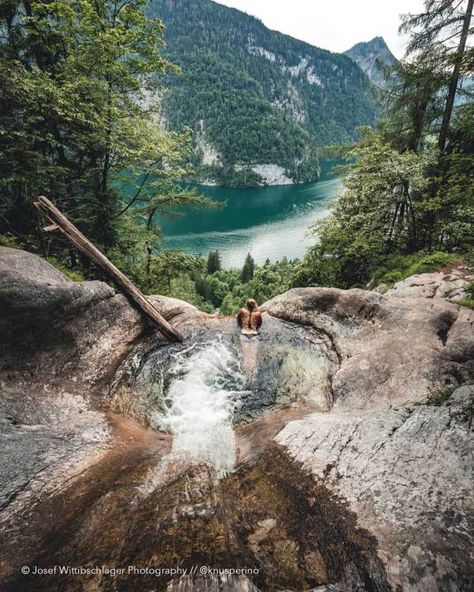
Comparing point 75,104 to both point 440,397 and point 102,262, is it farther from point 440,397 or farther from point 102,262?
point 440,397

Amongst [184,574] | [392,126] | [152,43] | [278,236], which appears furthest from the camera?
[278,236]

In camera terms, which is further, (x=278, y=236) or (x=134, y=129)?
(x=278, y=236)

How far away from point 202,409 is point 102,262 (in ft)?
16.4

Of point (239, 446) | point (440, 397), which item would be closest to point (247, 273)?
point (239, 446)

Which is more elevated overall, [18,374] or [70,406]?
[18,374]

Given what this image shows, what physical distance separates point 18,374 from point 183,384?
3.63 meters

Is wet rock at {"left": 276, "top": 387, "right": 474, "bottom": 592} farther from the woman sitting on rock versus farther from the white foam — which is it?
the woman sitting on rock

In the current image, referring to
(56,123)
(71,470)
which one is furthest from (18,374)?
Answer: (56,123)

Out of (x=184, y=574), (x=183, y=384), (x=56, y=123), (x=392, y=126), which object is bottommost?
(x=183, y=384)

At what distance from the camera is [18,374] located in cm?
655

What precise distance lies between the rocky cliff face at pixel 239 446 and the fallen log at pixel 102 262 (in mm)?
420

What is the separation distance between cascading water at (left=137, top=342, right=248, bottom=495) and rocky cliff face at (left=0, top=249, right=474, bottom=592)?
1.8 inches

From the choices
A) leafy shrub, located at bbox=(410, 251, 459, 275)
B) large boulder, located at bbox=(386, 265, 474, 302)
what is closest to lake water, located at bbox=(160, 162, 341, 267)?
leafy shrub, located at bbox=(410, 251, 459, 275)

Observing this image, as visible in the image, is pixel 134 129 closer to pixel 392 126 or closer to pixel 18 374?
pixel 18 374
